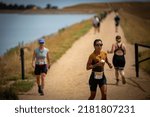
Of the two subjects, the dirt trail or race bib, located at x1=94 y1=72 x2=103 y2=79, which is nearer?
→ race bib, located at x1=94 y1=72 x2=103 y2=79

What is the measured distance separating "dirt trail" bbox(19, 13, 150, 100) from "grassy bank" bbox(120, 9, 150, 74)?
0.13m

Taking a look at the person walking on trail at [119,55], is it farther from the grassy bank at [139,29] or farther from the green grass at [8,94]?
the green grass at [8,94]

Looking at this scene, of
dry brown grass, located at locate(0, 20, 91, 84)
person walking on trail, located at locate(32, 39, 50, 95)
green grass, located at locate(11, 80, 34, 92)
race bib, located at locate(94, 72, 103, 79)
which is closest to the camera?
race bib, located at locate(94, 72, 103, 79)

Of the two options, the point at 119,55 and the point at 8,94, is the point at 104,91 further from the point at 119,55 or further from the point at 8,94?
the point at 8,94

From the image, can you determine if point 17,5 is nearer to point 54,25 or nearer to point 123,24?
point 54,25

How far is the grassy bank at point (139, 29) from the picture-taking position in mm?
6398

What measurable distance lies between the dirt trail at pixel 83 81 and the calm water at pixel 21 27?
1.62ft

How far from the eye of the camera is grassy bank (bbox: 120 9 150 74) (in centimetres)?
640

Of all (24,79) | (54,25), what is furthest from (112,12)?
(24,79)

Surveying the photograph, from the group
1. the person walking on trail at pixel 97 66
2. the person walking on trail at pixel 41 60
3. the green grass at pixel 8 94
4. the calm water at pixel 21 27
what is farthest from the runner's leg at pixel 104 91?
the calm water at pixel 21 27

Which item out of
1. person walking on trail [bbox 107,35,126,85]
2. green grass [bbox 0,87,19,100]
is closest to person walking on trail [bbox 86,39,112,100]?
person walking on trail [bbox 107,35,126,85]

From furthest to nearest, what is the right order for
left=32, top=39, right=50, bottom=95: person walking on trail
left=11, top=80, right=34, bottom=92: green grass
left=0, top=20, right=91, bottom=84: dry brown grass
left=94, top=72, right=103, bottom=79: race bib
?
1. left=0, top=20, right=91, bottom=84: dry brown grass
2. left=11, top=80, right=34, bottom=92: green grass
3. left=32, top=39, right=50, bottom=95: person walking on trail
4. left=94, top=72, right=103, bottom=79: race bib

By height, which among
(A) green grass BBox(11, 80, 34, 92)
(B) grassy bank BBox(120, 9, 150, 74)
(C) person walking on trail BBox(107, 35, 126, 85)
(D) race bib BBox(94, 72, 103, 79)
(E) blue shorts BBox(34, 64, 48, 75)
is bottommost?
(A) green grass BBox(11, 80, 34, 92)

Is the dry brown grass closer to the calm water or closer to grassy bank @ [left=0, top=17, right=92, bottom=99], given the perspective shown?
grassy bank @ [left=0, top=17, right=92, bottom=99]
